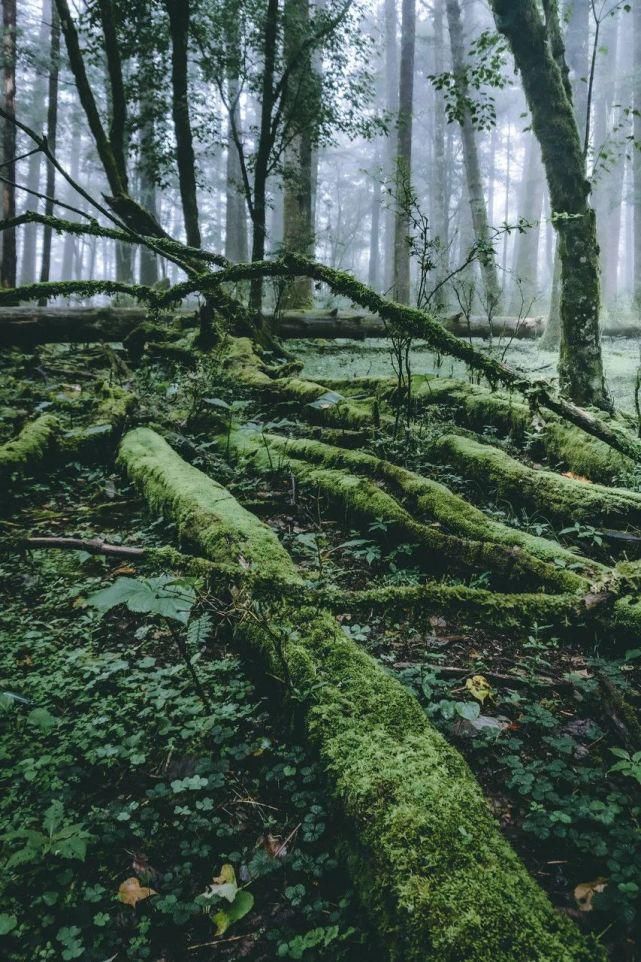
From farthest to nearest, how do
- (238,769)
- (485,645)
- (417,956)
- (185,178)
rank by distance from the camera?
(185,178) → (485,645) → (238,769) → (417,956)

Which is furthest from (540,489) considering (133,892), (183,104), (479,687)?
(183,104)

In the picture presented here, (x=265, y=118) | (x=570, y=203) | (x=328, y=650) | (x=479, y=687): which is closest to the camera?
(x=328, y=650)

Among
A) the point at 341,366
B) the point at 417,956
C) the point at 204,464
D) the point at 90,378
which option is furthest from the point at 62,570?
the point at 341,366

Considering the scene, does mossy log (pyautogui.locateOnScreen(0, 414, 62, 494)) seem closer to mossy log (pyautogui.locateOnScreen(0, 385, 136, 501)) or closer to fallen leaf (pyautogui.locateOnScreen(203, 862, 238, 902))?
mossy log (pyautogui.locateOnScreen(0, 385, 136, 501))

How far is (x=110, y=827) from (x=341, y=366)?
29.9 ft

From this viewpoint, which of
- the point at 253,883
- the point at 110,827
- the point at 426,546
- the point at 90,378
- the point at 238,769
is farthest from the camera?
the point at 90,378

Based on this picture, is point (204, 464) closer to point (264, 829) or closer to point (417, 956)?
point (264, 829)

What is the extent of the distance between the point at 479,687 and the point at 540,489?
2.03 metres

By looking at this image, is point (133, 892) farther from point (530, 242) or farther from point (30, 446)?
point (530, 242)

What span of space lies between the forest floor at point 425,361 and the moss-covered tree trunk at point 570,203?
1904mm

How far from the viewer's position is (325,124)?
1117cm

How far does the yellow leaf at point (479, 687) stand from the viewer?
2.41 metres

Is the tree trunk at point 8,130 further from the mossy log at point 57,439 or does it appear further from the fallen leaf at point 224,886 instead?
the fallen leaf at point 224,886

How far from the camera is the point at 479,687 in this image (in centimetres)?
247
